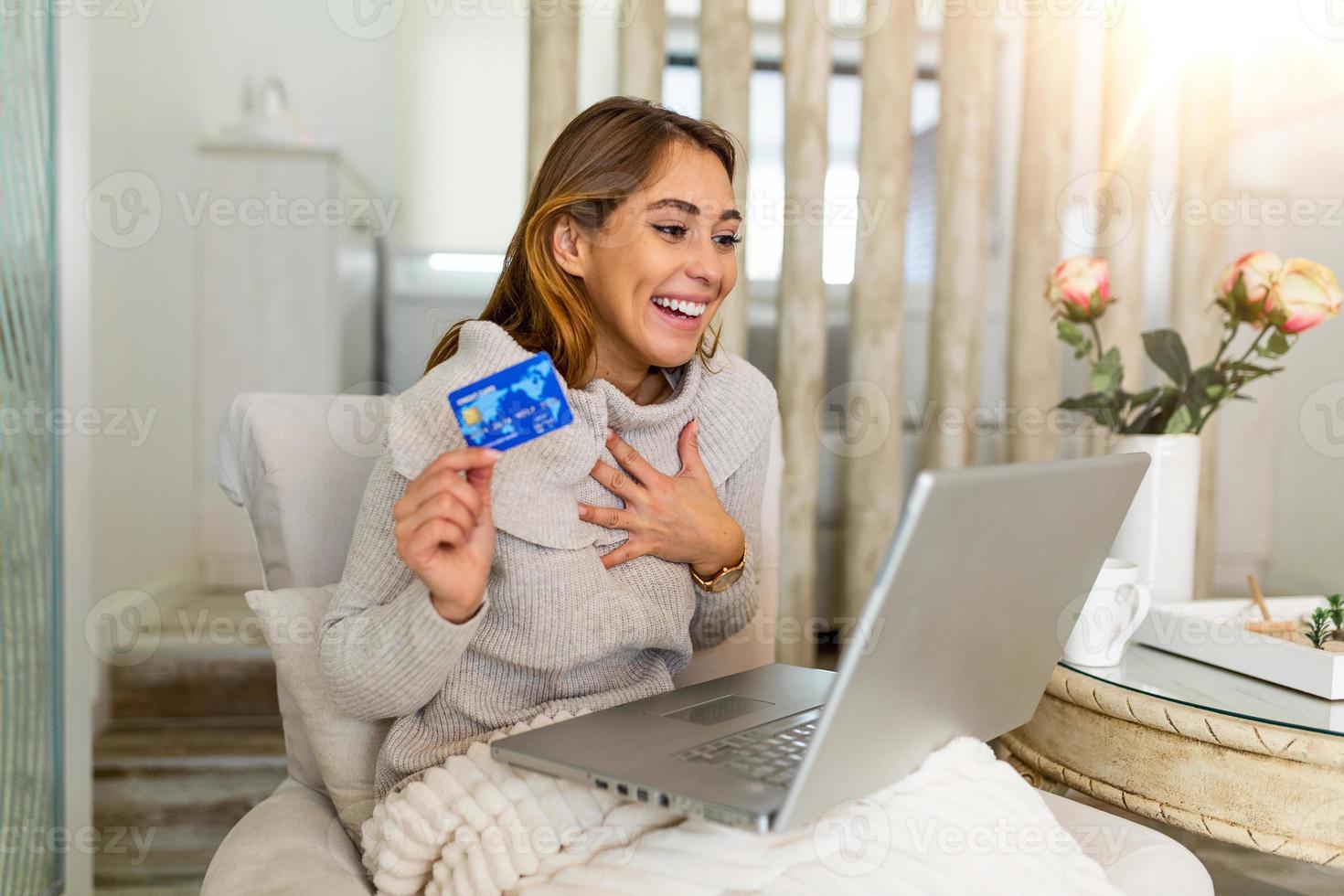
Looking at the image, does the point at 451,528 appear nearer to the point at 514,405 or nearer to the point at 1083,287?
the point at 514,405

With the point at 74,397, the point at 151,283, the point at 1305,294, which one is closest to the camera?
the point at 1305,294

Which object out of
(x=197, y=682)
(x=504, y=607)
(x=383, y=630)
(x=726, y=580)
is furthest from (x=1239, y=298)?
(x=197, y=682)

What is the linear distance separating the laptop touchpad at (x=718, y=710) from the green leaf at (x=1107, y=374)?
0.70 m

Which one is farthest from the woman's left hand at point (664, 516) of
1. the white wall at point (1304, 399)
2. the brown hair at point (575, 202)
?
the white wall at point (1304, 399)

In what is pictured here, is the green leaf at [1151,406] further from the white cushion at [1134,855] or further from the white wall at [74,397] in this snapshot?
the white wall at [74,397]

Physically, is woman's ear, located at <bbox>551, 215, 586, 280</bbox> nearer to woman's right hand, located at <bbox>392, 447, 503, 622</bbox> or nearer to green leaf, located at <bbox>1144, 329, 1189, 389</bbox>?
woman's right hand, located at <bbox>392, 447, 503, 622</bbox>

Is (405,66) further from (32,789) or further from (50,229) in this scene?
(32,789)

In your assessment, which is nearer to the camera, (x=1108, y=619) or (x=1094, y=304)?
(x=1108, y=619)

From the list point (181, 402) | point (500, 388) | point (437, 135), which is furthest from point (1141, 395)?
point (437, 135)

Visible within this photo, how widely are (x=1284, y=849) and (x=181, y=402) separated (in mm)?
2566

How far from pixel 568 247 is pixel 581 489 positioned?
265 mm

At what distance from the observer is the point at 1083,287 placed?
4.44 ft

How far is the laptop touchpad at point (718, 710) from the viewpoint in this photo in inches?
32.5

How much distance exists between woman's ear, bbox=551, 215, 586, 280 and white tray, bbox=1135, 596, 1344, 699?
0.71 metres
